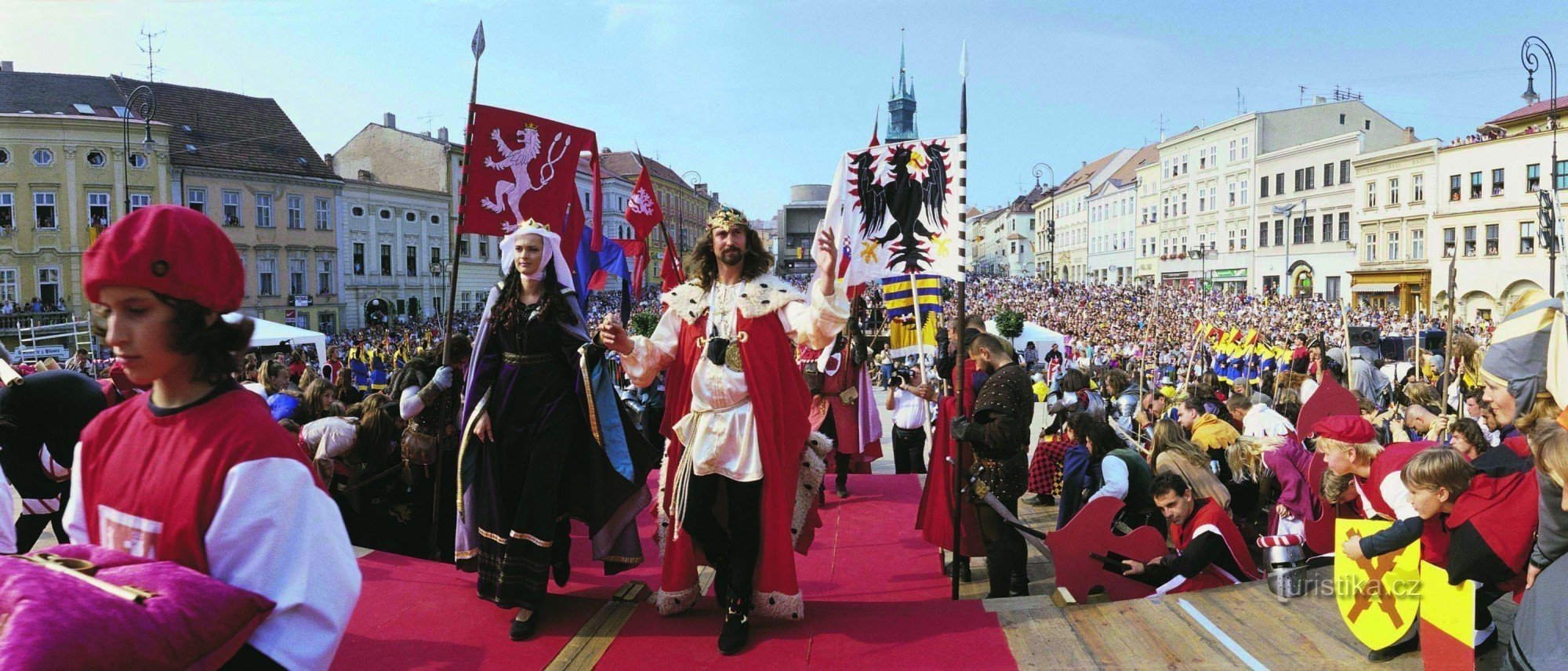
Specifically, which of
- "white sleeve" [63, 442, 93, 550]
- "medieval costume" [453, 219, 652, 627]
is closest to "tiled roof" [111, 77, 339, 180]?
"medieval costume" [453, 219, 652, 627]

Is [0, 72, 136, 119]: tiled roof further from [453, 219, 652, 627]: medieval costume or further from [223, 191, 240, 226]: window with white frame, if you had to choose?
[453, 219, 652, 627]: medieval costume

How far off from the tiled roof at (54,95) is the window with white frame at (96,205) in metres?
3.14

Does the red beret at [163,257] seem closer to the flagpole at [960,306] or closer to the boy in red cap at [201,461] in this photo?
the boy in red cap at [201,461]

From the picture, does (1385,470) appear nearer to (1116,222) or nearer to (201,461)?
(201,461)

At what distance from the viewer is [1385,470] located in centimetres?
433

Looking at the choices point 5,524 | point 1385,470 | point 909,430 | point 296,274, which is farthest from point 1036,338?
point 296,274

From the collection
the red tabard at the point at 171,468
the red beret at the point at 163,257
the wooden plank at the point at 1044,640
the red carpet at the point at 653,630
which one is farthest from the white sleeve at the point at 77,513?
the wooden plank at the point at 1044,640

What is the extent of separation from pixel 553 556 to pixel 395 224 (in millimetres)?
48852

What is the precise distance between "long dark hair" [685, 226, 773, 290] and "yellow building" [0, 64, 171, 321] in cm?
3905

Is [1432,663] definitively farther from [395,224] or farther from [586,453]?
[395,224]

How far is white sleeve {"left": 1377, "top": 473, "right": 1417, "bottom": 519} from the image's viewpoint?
155 inches

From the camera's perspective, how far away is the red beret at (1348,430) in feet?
15.2

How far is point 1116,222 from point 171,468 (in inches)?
3053

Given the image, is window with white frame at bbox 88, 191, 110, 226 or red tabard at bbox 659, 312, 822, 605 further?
window with white frame at bbox 88, 191, 110, 226
